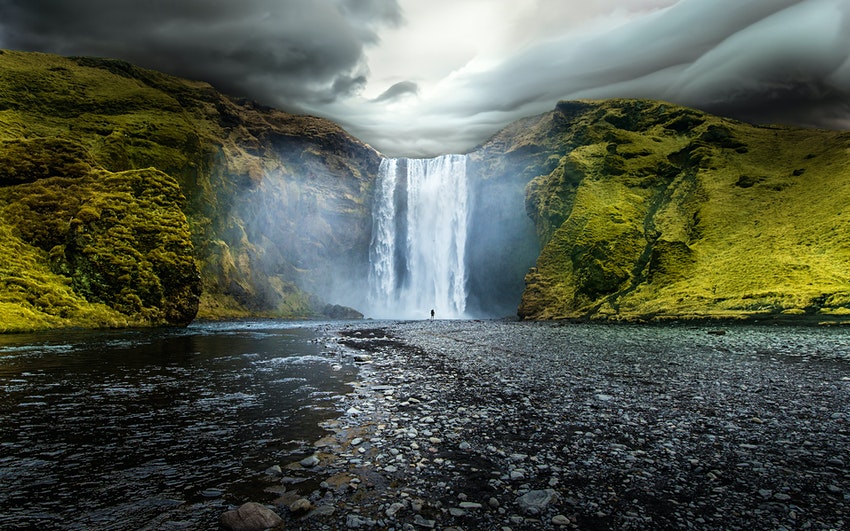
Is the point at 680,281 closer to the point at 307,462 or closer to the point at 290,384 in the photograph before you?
the point at 290,384

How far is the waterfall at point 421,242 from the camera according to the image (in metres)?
113

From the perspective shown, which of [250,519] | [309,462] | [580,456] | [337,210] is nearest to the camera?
[250,519]

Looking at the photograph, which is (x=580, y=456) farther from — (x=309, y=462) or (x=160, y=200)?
(x=160, y=200)

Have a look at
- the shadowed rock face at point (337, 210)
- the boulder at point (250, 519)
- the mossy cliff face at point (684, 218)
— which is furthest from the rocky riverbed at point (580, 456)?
the mossy cliff face at point (684, 218)

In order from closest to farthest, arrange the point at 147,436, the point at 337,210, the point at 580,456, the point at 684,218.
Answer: the point at 580,456
the point at 147,436
the point at 684,218
the point at 337,210

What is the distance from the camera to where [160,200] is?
5378 cm

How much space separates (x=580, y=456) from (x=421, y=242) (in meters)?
111

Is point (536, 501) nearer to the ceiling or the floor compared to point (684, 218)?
nearer to the floor

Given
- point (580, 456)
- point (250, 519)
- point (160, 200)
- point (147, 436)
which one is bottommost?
point (147, 436)

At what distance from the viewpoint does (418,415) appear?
32.6 feet

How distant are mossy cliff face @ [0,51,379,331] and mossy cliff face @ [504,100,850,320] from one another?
5784 cm

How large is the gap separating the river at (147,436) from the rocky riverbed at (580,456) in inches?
34.0

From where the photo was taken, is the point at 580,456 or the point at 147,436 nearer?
the point at 580,456

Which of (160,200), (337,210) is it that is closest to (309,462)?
(160,200)
